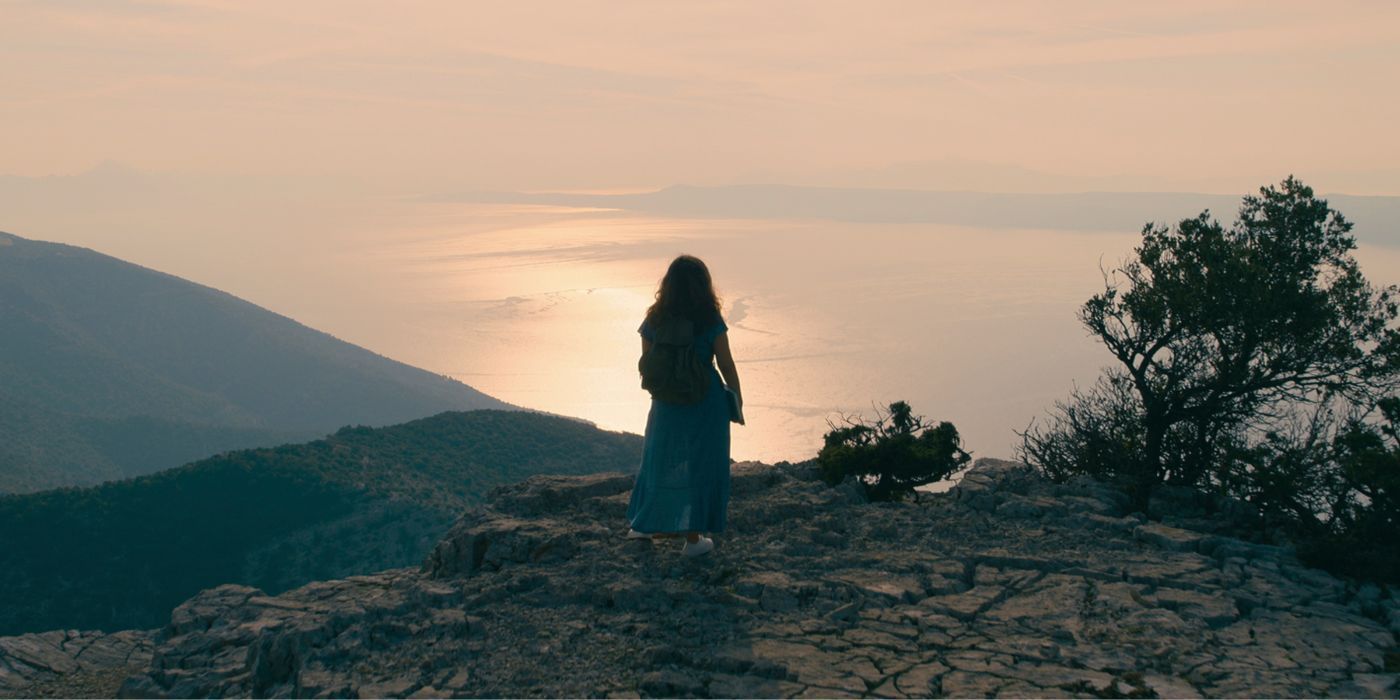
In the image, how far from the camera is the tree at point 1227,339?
1125 cm

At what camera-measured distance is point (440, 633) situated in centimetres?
738

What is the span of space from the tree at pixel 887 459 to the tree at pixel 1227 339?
3.45 ft

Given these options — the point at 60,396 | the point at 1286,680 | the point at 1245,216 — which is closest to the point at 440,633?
the point at 1286,680

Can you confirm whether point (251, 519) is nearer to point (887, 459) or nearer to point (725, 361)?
point (887, 459)

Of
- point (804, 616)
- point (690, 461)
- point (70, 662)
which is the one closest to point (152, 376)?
point (70, 662)

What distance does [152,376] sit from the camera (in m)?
111

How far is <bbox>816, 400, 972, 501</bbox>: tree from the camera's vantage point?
11.7 m

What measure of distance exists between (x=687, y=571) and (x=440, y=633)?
1927 millimetres

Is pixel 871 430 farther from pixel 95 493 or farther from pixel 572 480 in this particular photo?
pixel 95 493

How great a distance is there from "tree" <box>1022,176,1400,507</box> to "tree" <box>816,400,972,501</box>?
3.45 feet

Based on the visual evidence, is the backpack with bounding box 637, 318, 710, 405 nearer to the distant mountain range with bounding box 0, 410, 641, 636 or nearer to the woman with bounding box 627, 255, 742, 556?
the woman with bounding box 627, 255, 742, 556

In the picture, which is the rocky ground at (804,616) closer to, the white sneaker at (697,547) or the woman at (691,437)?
the white sneaker at (697,547)

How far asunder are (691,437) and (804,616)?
1623 millimetres

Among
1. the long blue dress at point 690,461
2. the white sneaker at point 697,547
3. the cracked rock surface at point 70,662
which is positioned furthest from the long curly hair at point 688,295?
the cracked rock surface at point 70,662
